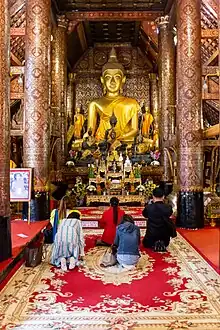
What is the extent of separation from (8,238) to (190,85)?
200 inches

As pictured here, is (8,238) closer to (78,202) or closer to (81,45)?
(78,202)

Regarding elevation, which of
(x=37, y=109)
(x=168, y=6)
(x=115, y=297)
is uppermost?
(x=168, y=6)

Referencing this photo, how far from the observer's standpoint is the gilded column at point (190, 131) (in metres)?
8.50

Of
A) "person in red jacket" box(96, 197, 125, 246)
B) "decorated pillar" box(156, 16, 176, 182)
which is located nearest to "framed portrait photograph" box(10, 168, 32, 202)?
"person in red jacket" box(96, 197, 125, 246)

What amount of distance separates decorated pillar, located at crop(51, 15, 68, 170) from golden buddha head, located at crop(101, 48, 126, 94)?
135 inches

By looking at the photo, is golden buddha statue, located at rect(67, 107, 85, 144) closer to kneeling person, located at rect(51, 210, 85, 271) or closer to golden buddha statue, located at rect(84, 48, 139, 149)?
golden buddha statue, located at rect(84, 48, 139, 149)

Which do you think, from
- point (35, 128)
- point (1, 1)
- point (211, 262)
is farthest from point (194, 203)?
point (1, 1)

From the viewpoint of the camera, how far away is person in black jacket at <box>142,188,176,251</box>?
6.16 metres

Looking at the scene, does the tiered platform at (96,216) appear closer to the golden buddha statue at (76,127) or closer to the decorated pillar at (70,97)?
the golden buddha statue at (76,127)

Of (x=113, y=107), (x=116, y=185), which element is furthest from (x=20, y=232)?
(x=113, y=107)

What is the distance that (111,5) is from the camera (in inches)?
506

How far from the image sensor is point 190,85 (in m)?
8.64

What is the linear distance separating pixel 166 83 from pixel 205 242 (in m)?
6.70

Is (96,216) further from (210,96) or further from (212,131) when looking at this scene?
(210,96)
